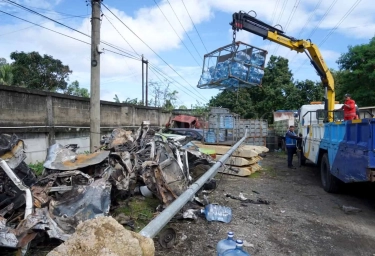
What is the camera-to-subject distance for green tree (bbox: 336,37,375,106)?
19109mm

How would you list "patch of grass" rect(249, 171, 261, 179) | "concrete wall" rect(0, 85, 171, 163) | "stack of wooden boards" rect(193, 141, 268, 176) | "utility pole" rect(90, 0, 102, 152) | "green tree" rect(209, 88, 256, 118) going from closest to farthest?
"concrete wall" rect(0, 85, 171, 163) < "utility pole" rect(90, 0, 102, 152) < "stack of wooden boards" rect(193, 141, 268, 176) < "patch of grass" rect(249, 171, 261, 179) < "green tree" rect(209, 88, 256, 118)

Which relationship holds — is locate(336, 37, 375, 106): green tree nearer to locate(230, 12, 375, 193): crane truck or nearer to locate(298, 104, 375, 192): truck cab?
locate(230, 12, 375, 193): crane truck

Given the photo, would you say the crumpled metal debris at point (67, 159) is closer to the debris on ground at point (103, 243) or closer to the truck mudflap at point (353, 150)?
the debris on ground at point (103, 243)

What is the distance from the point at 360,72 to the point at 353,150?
16.2 metres

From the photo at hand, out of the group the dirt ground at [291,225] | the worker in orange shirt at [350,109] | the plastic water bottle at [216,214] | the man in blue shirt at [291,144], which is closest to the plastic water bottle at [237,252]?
the dirt ground at [291,225]

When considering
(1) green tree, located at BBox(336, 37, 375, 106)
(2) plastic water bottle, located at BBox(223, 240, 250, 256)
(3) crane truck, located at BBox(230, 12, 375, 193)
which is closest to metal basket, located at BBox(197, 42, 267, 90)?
(3) crane truck, located at BBox(230, 12, 375, 193)

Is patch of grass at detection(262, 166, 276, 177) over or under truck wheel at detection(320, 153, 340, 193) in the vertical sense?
under

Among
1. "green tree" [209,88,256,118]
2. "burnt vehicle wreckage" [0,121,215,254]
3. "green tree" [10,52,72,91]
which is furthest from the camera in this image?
"green tree" [209,88,256,118]

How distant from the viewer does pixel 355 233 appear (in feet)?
16.1

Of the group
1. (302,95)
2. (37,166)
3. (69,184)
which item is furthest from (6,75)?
(302,95)

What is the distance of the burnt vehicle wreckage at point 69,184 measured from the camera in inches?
147

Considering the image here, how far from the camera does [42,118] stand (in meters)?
9.59

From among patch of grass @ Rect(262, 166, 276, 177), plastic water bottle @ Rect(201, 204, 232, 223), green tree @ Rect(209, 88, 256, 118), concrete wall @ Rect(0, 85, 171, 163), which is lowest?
patch of grass @ Rect(262, 166, 276, 177)

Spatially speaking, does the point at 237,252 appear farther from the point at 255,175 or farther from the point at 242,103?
the point at 242,103
